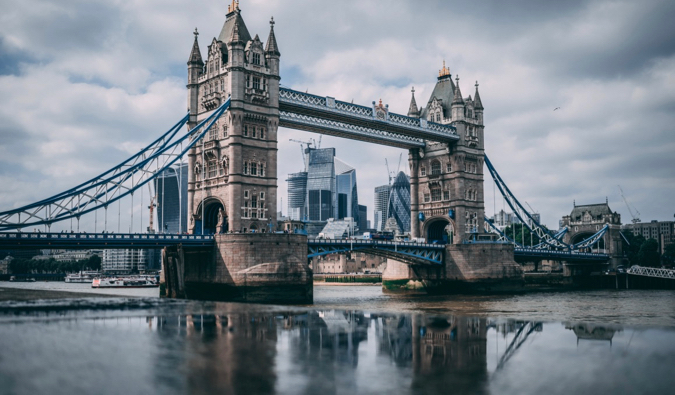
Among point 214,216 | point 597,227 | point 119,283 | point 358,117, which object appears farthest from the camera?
point 597,227

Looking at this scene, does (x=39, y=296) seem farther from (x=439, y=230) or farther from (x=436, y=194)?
(x=439, y=230)

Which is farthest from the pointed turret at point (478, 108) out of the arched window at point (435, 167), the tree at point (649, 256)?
the tree at point (649, 256)

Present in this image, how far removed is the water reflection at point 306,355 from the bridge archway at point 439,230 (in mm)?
64894

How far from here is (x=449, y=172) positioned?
95.8 meters

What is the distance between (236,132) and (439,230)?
4740 centimetres

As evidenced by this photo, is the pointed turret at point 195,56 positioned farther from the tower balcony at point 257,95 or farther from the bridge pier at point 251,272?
the bridge pier at point 251,272

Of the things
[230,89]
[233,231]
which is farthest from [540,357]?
[230,89]

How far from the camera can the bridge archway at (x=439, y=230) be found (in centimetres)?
9794

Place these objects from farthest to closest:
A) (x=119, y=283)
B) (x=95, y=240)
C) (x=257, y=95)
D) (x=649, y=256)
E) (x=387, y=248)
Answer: (x=649, y=256), (x=119, y=283), (x=387, y=248), (x=257, y=95), (x=95, y=240)

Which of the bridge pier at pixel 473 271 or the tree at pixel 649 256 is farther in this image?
the tree at pixel 649 256

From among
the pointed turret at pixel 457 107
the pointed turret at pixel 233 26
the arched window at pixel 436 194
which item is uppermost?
the pointed turret at pixel 233 26

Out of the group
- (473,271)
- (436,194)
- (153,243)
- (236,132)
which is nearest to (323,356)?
(153,243)

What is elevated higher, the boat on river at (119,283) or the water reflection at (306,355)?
the water reflection at (306,355)

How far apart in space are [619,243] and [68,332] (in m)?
124
